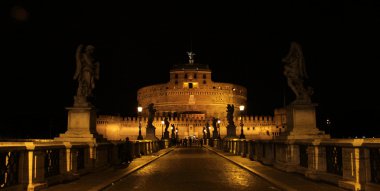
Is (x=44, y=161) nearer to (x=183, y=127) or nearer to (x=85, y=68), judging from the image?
(x=85, y=68)

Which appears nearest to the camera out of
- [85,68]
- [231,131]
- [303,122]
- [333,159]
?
[333,159]

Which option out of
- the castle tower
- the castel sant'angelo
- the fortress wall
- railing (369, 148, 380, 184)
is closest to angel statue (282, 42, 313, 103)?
railing (369, 148, 380, 184)

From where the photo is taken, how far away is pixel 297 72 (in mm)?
19062

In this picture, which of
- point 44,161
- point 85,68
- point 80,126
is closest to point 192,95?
point 85,68

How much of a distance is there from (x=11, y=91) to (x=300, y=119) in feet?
170

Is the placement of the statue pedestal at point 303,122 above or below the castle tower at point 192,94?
below

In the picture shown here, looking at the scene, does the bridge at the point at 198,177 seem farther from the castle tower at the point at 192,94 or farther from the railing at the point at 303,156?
the castle tower at the point at 192,94

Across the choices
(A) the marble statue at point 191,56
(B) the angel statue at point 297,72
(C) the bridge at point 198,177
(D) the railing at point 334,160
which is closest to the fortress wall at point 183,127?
(A) the marble statue at point 191,56

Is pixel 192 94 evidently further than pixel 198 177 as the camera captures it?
Yes

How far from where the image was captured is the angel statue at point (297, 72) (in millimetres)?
18750

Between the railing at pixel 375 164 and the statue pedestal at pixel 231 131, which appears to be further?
the statue pedestal at pixel 231 131

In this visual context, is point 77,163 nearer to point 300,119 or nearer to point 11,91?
point 300,119

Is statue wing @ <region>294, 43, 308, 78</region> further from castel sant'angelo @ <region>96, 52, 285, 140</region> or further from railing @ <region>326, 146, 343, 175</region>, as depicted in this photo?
castel sant'angelo @ <region>96, 52, 285, 140</region>

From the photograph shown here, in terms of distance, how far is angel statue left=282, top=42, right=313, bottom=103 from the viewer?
18750 mm
